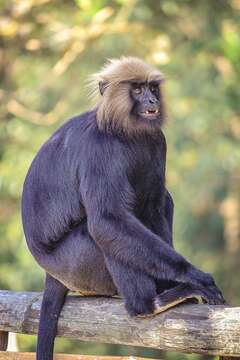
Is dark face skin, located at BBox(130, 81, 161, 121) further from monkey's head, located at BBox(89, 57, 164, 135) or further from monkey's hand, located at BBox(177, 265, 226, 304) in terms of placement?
monkey's hand, located at BBox(177, 265, 226, 304)

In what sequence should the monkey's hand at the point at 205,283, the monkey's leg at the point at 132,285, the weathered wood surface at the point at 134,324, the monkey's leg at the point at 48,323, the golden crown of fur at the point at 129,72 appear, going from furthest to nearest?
the golden crown of fur at the point at 129,72 → the monkey's leg at the point at 48,323 → the monkey's leg at the point at 132,285 → the monkey's hand at the point at 205,283 → the weathered wood surface at the point at 134,324

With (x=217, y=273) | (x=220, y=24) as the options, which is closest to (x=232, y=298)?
(x=217, y=273)

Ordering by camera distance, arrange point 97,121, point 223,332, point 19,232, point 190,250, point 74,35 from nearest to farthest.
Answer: point 223,332 < point 97,121 < point 74,35 < point 19,232 < point 190,250

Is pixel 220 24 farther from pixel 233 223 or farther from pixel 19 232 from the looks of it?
pixel 233 223

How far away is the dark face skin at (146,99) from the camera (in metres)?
4.55

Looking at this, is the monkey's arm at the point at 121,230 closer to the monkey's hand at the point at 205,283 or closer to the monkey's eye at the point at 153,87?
the monkey's hand at the point at 205,283

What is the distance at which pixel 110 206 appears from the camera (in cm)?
427

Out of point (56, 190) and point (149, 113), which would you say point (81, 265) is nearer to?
point (56, 190)

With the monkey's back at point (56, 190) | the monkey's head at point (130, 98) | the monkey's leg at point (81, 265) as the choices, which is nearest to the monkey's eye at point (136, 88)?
the monkey's head at point (130, 98)

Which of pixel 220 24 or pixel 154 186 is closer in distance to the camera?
pixel 154 186

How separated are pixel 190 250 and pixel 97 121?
1101cm

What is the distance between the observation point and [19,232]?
525 inches

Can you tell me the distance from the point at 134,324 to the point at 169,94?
19.1 feet

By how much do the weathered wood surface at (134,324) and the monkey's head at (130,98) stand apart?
2.78 ft
